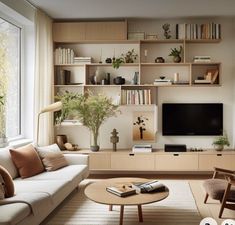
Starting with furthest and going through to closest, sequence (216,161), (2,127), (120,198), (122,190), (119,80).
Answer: (119,80), (216,161), (2,127), (122,190), (120,198)

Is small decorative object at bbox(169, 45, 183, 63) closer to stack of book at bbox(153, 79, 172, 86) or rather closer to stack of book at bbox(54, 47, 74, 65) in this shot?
stack of book at bbox(153, 79, 172, 86)

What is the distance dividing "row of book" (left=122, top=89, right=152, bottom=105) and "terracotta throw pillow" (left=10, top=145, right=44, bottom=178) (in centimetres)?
218

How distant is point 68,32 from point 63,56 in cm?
43

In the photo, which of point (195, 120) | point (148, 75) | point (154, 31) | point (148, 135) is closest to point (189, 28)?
point (154, 31)

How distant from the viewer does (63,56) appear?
6234 mm

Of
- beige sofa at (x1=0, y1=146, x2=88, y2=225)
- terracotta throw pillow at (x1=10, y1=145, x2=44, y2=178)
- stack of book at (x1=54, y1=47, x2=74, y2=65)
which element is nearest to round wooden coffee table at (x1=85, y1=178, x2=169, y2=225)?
beige sofa at (x1=0, y1=146, x2=88, y2=225)

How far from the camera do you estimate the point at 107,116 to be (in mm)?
6055

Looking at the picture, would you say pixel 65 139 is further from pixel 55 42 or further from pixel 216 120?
pixel 216 120

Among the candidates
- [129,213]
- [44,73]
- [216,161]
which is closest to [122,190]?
[129,213]

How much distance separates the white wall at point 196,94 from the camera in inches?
244

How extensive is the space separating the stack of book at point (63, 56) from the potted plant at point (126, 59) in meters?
0.79

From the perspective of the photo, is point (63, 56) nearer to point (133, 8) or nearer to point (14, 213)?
point (133, 8)

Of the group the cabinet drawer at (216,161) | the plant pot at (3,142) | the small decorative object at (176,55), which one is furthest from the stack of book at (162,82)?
the plant pot at (3,142)

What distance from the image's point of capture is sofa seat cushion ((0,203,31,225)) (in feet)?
8.97
